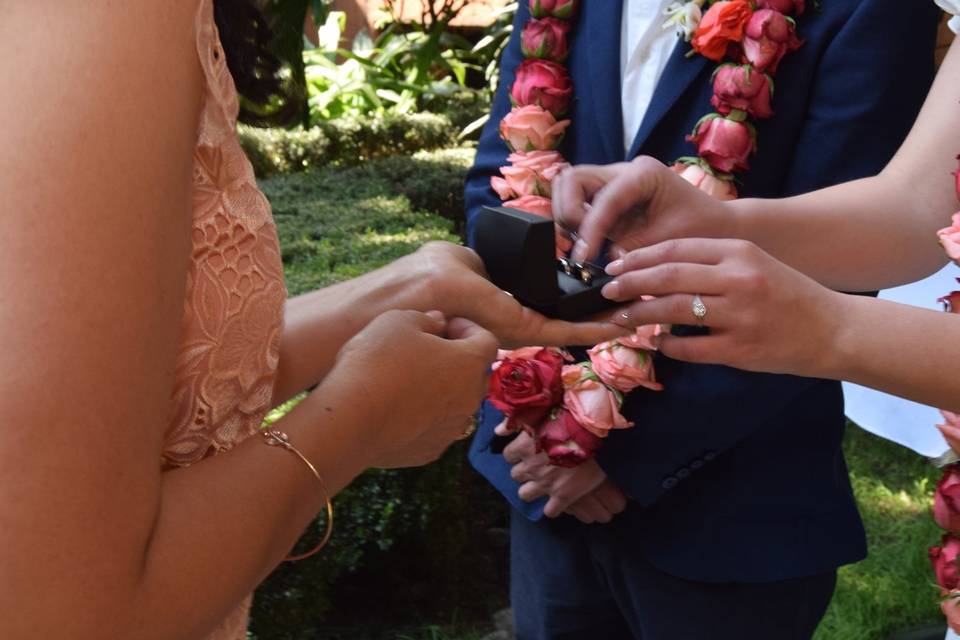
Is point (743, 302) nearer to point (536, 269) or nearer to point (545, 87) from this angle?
point (536, 269)

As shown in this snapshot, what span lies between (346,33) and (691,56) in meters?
8.00

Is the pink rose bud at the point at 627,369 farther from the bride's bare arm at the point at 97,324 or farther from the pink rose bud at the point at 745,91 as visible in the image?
the bride's bare arm at the point at 97,324

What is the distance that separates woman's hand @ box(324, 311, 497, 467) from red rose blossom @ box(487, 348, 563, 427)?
54 cm

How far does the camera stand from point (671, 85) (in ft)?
6.33

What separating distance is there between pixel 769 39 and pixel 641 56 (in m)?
0.29

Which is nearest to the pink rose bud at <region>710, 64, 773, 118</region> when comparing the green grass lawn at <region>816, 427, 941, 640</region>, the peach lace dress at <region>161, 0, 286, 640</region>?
the peach lace dress at <region>161, 0, 286, 640</region>

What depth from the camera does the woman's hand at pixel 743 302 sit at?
136cm

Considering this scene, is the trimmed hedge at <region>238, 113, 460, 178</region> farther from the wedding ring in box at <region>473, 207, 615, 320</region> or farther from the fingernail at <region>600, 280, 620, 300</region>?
the fingernail at <region>600, 280, 620, 300</region>

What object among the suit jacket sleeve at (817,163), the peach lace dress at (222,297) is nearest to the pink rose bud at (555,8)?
the suit jacket sleeve at (817,163)

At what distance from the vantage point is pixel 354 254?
3.78m

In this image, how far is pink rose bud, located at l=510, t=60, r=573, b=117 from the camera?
6.88ft

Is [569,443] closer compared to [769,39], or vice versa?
[769,39]

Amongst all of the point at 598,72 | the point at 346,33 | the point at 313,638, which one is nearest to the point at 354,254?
the point at 313,638

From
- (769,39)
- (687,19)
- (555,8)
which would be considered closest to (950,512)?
(769,39)
